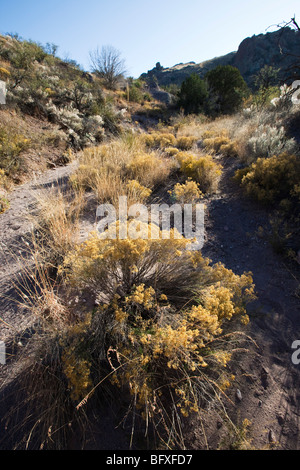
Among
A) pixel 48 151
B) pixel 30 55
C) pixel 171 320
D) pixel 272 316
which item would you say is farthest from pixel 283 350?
pixel 30 55

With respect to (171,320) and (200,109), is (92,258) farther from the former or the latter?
(200,109)

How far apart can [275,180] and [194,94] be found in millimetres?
13075

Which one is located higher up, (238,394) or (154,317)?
(154,317)

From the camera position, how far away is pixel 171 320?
5.25 ft

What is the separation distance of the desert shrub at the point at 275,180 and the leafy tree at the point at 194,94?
11.8 m

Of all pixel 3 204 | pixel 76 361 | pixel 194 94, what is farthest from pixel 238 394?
pixel 194 94

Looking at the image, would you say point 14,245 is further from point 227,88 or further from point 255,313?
point 227,88

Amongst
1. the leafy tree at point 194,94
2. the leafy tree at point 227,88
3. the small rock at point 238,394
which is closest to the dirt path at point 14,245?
the small rock at point 238,394

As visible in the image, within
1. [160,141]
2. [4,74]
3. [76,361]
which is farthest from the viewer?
[4,74]

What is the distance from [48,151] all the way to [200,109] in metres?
11.1

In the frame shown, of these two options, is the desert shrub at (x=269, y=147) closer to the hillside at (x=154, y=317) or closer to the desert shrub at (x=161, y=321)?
the hillside at (x=154, y=317)

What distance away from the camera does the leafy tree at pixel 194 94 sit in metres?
13.3

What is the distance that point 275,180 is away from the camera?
3.42m

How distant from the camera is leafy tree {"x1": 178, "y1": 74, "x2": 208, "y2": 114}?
1332 cm
